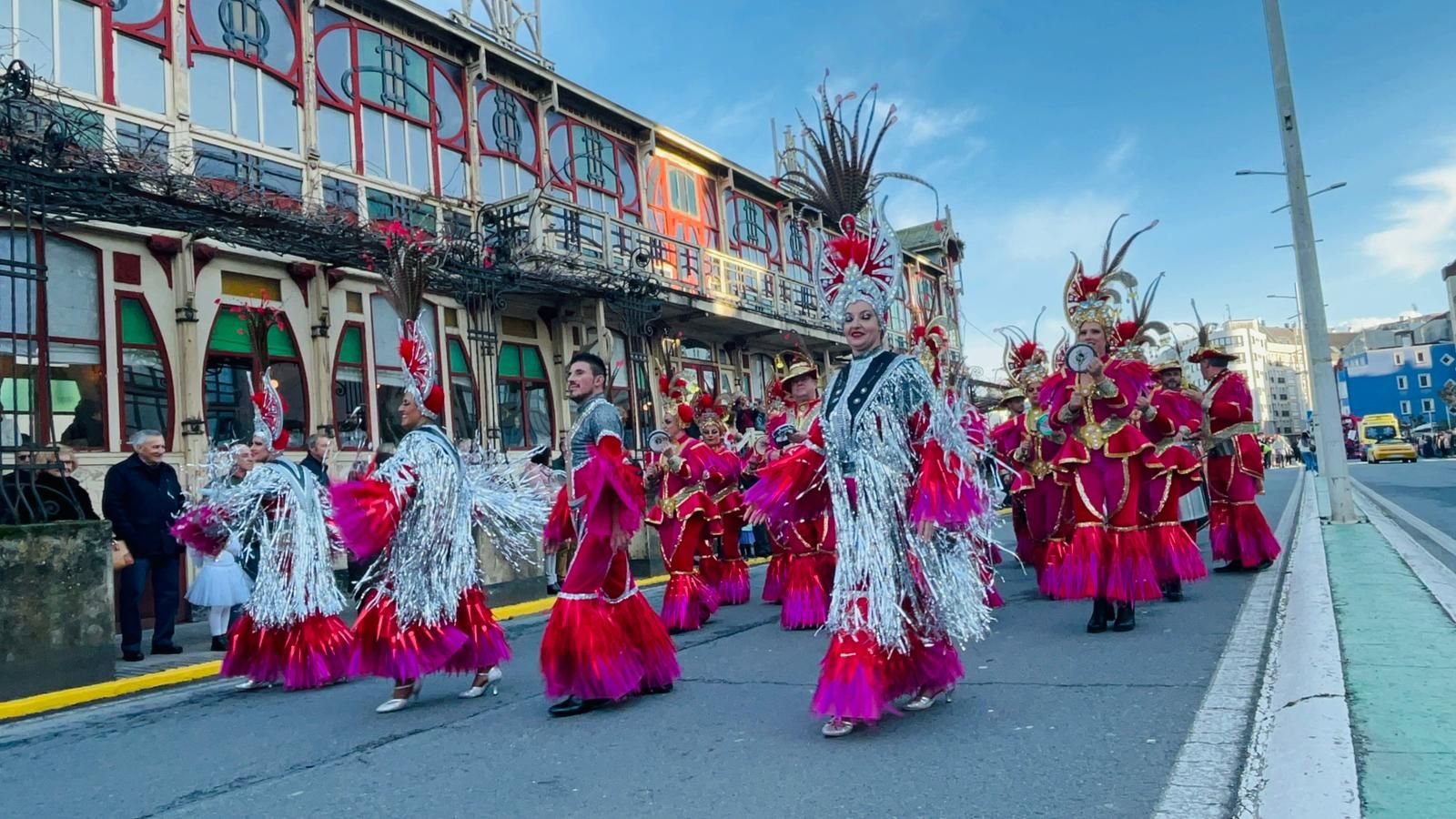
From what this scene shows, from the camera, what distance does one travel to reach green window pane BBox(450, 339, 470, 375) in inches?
610

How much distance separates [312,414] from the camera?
13.2 m

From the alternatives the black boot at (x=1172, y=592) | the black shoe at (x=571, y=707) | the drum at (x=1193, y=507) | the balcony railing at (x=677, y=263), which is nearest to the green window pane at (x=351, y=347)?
the balcony railing at (x=677, y=263)

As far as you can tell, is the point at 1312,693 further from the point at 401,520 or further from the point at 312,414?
the point at 312,414

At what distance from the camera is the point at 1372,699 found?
363cm

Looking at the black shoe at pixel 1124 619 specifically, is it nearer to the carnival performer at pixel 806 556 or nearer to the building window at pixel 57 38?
the carnival performer at pixel 806 556

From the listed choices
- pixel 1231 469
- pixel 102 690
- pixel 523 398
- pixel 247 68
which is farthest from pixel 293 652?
pixel 523 398

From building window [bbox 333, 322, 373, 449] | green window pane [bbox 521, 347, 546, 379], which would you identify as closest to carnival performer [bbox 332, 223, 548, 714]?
building window [bbox 333, 322, 373, 449]

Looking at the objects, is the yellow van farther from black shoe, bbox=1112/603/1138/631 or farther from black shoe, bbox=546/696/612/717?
black shoe, bbox=546/696/612/717

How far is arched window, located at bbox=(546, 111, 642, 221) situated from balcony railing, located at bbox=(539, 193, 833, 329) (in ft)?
1.99

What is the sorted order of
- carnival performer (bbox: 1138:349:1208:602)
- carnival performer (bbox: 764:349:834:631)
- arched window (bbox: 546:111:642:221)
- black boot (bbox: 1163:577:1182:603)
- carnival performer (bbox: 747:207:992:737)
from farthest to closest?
1. arched window (bbox: 546:111:642:221)
2. carnival performer (bbox: 764:349:834:631)
3. black boot (bbox: 1163:577:1182:603)
4. carnival performer (bbox: 1138:349:1208:602)
5. carnival performer (bbox: 747:207:992:737)

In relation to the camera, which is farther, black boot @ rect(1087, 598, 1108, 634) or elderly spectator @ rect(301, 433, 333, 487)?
elderly spectator @ rect(301, 433, 333, 487)

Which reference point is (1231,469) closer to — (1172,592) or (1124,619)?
(1172,592)

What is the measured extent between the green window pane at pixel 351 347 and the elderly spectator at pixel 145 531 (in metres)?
5.51

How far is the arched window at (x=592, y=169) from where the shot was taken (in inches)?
708
